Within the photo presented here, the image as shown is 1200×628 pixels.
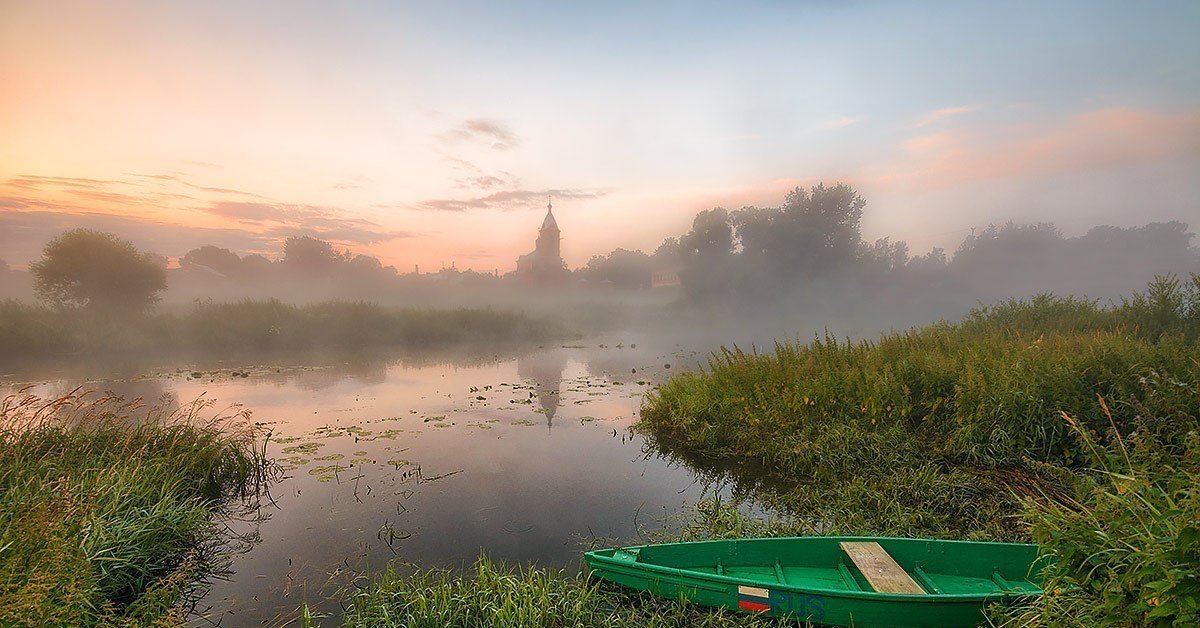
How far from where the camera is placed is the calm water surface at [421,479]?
6.24 meters

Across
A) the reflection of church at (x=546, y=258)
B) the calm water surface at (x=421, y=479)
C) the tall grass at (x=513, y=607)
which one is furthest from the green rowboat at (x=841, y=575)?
the reflection of church at (x=546, y=258)

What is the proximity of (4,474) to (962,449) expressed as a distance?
15278mm

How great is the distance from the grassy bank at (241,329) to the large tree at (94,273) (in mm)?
1753

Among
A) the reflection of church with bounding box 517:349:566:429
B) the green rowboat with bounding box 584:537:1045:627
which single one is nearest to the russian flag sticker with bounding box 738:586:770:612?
the green rowboat with bounding box 584:537:1045:627

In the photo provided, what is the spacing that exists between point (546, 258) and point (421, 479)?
79.6 m

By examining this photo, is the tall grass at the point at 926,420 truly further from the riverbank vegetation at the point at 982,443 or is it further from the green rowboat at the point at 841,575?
the green rowboat at the point at 841,575

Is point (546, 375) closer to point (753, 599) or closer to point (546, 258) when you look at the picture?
point (753, 599)

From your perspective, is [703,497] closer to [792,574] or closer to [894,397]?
[792,574]

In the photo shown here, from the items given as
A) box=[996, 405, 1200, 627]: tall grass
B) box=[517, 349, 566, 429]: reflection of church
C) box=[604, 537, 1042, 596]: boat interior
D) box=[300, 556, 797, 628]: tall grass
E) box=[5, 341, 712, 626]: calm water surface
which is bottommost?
box=[517, 349, 566, 429]: reflection of church

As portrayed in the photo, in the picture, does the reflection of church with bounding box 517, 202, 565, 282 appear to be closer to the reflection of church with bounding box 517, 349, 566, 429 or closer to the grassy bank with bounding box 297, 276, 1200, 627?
the reflection of church with bounding box 517, 349, 566, 429

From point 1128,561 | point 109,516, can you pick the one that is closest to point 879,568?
point 1128,561

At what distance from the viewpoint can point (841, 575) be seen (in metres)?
5.46

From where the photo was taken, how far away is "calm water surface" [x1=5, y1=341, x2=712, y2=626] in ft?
20.5

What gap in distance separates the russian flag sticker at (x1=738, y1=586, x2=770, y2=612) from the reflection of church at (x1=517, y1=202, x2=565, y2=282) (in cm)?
8077
